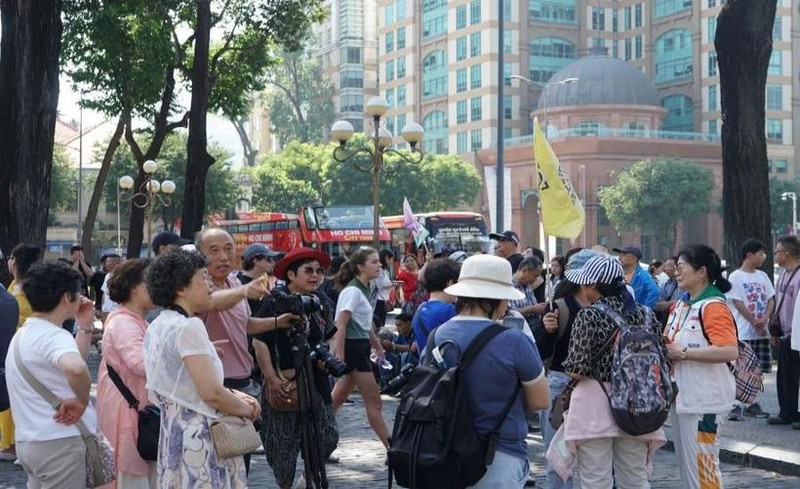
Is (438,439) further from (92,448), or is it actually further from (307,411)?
(307,411)

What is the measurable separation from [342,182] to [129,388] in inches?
2687

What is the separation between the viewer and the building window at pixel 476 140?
9032 centimetres

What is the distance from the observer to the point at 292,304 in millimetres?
7168

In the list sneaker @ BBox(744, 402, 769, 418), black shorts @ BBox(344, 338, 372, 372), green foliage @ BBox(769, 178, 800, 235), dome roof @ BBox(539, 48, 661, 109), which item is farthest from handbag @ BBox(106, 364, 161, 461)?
green foliage @ BBox(769, 178, 800, 235)

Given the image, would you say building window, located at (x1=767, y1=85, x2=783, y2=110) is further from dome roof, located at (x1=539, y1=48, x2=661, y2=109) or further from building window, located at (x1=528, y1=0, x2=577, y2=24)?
building window, located at (x1=528, y1=0, x2=577, y2=24)

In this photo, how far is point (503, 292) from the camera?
5.29m

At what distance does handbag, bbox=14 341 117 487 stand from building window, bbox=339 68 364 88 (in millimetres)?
104580

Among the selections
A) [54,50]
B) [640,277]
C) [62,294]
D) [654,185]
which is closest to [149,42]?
[54,50]

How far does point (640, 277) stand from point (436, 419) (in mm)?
7777

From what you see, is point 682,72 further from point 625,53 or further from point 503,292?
point 503,292

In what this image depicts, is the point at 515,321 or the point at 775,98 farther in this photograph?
the point at 775,98

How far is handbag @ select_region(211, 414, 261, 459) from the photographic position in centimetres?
505

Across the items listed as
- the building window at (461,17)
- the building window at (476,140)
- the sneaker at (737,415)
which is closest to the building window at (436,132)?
the building window at (476,140)

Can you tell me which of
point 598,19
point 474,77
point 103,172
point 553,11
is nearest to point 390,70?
point 474,77
